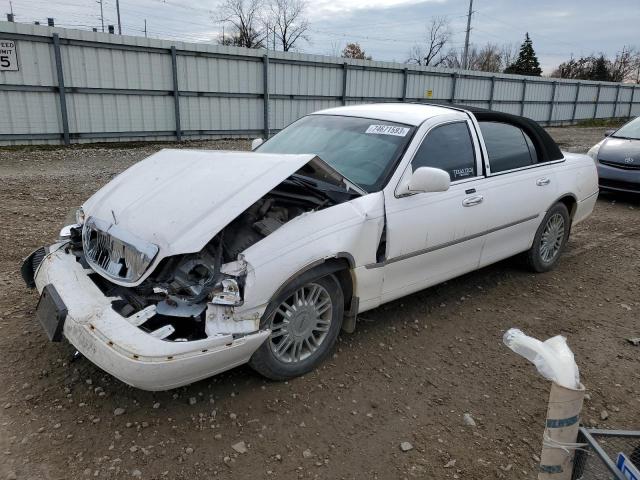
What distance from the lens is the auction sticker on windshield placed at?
3795 millimetres

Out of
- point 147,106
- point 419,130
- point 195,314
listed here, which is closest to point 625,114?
point 147,106

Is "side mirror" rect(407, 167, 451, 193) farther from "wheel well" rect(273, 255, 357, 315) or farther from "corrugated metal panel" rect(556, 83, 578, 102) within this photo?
"corrugated metal panel" rect(556, 83, 578, 102)

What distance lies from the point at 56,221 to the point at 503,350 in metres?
5.30

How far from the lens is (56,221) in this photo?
607cm

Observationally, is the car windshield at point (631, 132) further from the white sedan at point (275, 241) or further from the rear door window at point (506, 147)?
the white sedan at point (275, 241)

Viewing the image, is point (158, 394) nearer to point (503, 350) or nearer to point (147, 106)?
point (503, 350)

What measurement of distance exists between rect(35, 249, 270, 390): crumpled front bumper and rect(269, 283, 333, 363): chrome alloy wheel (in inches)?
10.5

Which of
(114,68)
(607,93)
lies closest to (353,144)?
(114,68)

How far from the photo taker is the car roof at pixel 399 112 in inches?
156

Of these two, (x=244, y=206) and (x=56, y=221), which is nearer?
(x=244, y=206)

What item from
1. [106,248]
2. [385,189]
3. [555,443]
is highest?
[385,189]

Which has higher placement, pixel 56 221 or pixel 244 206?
pixel 244 206

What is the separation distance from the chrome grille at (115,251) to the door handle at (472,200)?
242 centimetres

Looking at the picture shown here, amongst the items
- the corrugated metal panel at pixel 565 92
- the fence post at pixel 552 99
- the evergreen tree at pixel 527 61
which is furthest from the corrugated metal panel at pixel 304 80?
the evergreen tree at pixel 527 61
